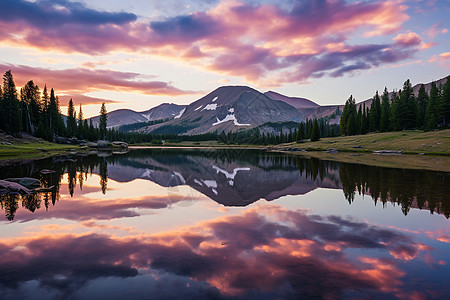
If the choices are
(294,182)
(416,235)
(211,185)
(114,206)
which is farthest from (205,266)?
(294,182)

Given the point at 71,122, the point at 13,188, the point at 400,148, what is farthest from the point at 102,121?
the point at 400,148

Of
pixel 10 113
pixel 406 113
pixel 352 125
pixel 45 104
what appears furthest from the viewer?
pixel 352 125

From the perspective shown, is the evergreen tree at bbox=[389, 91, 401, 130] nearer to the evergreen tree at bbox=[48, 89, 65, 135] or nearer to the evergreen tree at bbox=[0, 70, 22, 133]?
the evergreen tree at bbox=[0, 70, 22, 133]

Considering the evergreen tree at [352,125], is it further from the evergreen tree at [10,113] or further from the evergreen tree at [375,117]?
the evergreen tree at [10,113]

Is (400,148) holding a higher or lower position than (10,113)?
lower

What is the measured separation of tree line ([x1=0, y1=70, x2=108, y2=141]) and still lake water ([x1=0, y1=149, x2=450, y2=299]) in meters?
98.9

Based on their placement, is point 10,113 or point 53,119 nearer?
point 10,113

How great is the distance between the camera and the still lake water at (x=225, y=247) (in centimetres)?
763

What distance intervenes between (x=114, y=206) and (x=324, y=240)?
13.9 m

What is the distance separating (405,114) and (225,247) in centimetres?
13875

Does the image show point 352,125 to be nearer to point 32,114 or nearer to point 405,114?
point 405,114

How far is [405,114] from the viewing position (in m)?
119

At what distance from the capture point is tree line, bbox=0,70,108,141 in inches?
3701

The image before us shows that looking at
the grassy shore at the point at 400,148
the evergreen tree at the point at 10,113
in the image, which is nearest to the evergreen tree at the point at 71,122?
the evergreen tree at the point at 10,113
